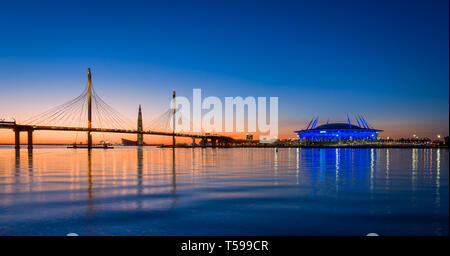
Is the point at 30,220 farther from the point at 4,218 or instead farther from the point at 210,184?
the point at 210,184

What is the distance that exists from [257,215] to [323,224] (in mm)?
1972

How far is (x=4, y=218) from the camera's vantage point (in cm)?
962

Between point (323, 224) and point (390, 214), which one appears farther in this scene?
point (390, 214)

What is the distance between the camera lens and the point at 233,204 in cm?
1184

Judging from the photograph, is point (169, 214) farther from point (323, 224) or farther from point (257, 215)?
point (323, 224)

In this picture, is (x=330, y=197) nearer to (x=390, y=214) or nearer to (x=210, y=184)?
(x=390, y=214)

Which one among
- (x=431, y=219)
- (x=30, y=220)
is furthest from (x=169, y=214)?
(x=431, y=219)

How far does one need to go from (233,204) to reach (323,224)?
362 cm
